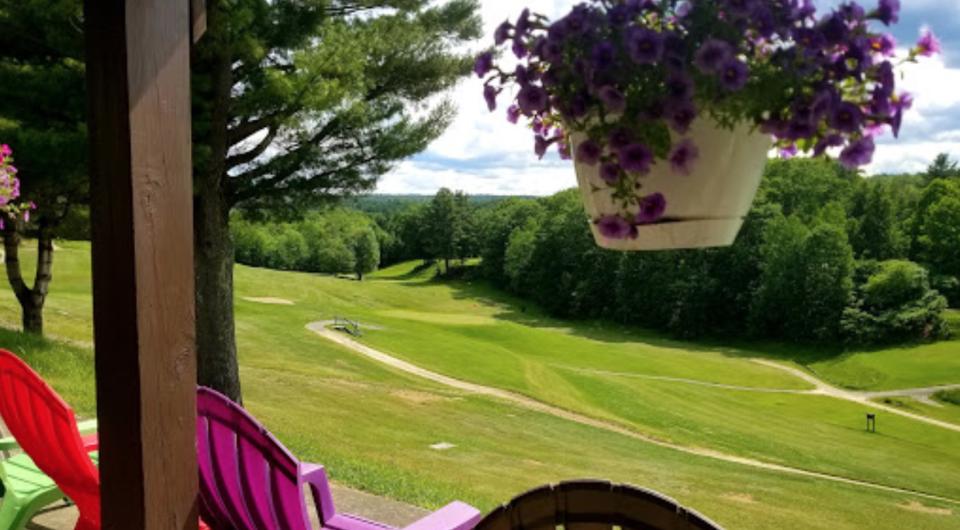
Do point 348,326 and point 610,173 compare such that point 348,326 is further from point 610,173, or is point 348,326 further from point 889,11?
point 889,11

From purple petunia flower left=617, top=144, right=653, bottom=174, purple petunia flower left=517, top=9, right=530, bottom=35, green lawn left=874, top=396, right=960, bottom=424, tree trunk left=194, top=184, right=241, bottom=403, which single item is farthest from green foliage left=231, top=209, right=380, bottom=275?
purple petunia flower left=617, top=144, right=653, bottom=174

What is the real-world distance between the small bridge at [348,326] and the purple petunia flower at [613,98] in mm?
22984

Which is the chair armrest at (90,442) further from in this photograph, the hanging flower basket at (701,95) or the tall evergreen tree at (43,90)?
the tall evergreen tree at (43,90)

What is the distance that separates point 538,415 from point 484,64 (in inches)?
552

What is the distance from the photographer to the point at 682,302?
3036 cm

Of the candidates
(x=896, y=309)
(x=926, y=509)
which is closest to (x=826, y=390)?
(x=896, y=309)

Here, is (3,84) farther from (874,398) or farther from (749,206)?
(874,398)

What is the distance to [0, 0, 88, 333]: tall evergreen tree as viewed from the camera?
20.9 feet

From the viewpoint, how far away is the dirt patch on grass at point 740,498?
957cm

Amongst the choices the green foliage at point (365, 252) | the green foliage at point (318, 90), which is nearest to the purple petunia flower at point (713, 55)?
the green foliage at point (318, 90)

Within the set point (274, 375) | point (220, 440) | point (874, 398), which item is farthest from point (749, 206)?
point (874, 398)

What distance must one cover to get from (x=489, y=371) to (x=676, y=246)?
1971cm

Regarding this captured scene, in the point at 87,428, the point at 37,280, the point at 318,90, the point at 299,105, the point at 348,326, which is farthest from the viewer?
the point at 348,326

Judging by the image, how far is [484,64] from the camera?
3.38ft
